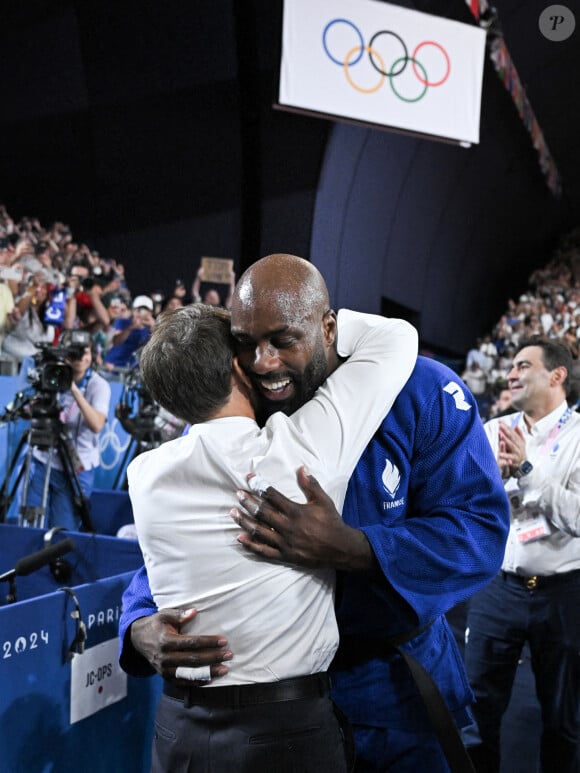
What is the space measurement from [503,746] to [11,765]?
2.37 m

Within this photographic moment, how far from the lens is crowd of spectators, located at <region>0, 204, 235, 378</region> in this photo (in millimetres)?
6559

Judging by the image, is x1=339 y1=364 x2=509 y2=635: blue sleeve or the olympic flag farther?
the olympic flag

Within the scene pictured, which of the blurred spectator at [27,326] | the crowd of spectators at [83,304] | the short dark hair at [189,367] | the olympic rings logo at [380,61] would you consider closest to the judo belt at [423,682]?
the short dark hair at [189,367]

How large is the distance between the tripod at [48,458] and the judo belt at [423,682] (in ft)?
8.96

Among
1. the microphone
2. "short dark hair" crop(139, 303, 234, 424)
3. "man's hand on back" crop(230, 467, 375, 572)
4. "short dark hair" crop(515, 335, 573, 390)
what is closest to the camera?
"man's hand on back" crop(230, 467, 375, 572)

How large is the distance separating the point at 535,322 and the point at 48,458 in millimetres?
11577

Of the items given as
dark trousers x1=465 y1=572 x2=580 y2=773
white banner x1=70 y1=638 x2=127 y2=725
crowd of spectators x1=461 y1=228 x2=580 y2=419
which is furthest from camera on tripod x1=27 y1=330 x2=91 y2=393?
crowd of spectators x1=461 y1=228 x2=580 y2=419

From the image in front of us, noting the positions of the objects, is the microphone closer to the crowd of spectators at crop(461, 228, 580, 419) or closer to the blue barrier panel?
the blue barrier panel

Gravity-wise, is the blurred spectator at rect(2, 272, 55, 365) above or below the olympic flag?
below

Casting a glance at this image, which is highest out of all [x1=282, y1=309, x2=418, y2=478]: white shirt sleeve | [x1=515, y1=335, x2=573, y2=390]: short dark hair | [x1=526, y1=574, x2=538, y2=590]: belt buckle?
[x1=282, y1=309, x2=418, y2=478]: white shirt sleeve

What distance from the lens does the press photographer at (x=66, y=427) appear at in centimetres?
405

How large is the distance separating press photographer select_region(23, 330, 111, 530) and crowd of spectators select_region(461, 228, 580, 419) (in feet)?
18.8

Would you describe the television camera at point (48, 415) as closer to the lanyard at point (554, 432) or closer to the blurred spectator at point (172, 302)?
the lanyard at point (554, 432)

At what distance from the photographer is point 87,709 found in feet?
7.18
